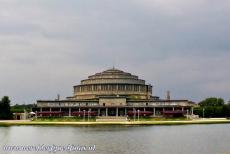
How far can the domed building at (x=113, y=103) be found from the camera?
13450 centimetres

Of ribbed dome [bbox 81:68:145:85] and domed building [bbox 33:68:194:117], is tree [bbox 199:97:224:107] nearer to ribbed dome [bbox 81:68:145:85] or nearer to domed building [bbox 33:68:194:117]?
domed building [bbox 33:68:194:117]

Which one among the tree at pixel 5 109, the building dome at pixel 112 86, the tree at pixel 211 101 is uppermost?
the building dome at pixel 112 86

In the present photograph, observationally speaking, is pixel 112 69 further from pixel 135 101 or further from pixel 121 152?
pixel 121 152

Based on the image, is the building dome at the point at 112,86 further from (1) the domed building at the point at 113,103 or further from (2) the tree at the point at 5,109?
(2) the tree at the point at 5,109

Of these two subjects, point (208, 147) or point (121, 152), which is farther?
point (208, 147)

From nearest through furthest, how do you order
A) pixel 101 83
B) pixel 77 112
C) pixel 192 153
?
pixel 192 153
pixel 77 112
pixel 101 83

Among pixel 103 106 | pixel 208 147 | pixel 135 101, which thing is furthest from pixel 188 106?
pixel 208 147

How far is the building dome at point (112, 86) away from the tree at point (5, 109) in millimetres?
31301

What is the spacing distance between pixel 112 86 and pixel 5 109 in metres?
36.8

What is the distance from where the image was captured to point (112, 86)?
5605 inches

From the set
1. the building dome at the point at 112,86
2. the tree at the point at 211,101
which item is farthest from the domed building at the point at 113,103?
the tree at the point at 211,101

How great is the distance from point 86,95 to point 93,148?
10586 centimetres

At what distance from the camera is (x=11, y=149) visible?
3900cm

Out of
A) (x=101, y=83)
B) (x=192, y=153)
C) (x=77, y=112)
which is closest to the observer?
(x=192, y=153)
